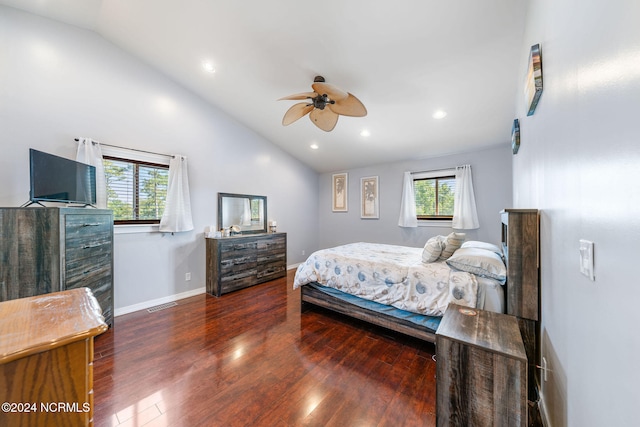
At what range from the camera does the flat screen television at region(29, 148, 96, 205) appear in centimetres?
211

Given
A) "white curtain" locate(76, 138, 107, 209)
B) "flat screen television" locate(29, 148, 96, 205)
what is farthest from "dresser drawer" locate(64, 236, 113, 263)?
"white curtain" locate(76, 138, 107, 209)

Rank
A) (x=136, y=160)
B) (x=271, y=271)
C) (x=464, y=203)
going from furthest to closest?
(x=271, y=271) < (x=464, y=203) < (x=136, y=160)

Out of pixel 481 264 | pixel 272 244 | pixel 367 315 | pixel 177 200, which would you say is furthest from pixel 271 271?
pixel 481 264

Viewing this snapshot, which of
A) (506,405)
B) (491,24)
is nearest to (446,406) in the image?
(506,405)

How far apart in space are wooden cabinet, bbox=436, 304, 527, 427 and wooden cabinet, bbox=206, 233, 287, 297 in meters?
3.27

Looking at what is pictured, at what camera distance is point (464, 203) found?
4113mm

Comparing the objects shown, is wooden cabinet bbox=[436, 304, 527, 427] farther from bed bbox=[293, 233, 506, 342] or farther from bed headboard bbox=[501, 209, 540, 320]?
bed bbox=[293, 233, 506, 342]

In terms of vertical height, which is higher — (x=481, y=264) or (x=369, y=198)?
(x=369, y=198)

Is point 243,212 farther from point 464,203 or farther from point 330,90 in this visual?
point 464,203

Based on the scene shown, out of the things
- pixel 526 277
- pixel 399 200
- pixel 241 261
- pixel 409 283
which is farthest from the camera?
pixel 399 200

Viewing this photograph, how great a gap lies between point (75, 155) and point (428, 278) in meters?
4.09

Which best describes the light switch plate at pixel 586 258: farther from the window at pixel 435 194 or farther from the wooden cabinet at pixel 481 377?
the window at pixel 435 194

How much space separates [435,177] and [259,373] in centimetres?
431

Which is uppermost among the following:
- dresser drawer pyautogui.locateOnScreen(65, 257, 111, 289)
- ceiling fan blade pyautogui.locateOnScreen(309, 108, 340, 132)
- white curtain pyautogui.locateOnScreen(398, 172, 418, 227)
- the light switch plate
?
ceiling fan blade pyautogui.locateOnScreen(309, 108, 340, 132)
